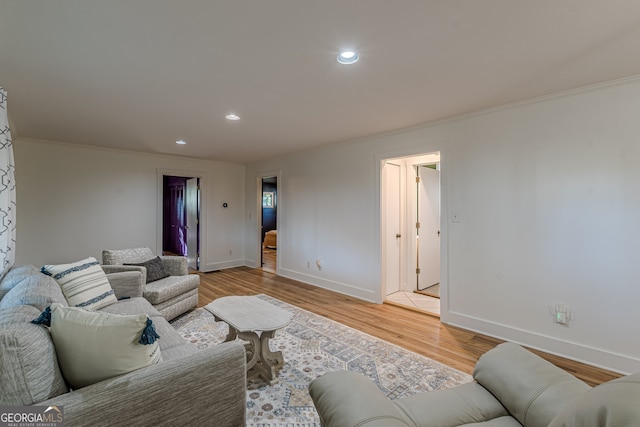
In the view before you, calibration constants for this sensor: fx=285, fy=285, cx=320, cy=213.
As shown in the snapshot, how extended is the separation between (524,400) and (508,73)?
2211 mm

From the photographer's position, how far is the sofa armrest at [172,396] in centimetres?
104

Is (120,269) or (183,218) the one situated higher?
(183,218)

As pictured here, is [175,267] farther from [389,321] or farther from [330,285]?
[389,321]

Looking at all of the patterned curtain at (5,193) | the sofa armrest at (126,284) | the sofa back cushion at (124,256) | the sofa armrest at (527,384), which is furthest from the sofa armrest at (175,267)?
the sofa armrest at (527,384)

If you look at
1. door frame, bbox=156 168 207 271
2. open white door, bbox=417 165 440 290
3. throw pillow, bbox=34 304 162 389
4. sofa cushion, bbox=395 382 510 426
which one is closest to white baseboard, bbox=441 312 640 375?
open white door, bbox=417 165 440 290

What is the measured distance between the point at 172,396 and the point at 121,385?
0.68 feet

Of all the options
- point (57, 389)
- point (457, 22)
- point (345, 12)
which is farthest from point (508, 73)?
point (57, 389)

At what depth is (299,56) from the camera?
1.97 m

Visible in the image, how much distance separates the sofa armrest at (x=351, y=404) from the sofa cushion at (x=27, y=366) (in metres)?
0.97

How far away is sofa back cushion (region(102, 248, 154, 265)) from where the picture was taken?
3388 mm

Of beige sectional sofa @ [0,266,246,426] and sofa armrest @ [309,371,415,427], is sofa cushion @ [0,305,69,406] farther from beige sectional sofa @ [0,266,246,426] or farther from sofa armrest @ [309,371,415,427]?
sofa armrest @ [309,371,415,427]

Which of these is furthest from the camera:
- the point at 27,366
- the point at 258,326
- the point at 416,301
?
the point at 416,301

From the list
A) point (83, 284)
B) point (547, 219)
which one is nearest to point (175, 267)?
point (83, 284)

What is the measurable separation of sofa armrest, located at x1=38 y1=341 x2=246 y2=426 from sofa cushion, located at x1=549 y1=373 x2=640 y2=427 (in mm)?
1269
